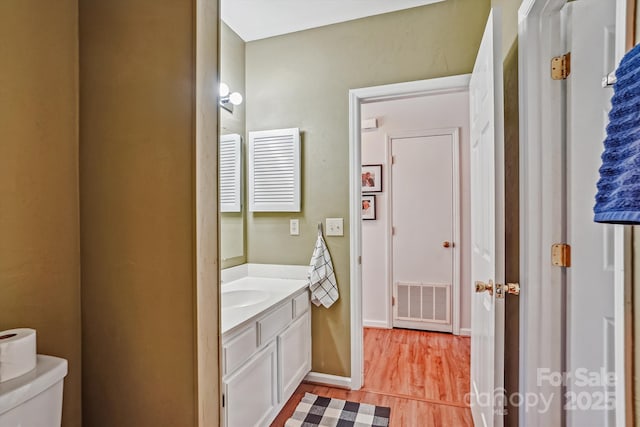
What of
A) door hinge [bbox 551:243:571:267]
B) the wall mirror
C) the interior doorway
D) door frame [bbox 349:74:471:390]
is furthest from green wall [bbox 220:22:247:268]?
door hinge [bbox 551:243:571:267]

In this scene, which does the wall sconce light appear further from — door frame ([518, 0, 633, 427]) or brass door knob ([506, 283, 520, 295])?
brass door knob ([506, 283, 520, 295])

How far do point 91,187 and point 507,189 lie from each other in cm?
179

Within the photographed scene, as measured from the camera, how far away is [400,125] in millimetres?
3371

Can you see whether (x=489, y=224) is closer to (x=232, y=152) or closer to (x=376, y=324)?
(x=232, y=152)

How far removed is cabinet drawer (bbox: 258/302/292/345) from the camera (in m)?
1.62

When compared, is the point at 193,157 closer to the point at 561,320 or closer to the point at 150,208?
the point at 150,208

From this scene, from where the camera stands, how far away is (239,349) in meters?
1.43

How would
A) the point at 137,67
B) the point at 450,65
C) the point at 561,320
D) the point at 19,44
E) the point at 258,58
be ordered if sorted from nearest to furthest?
the point at 19,44 → the point at 137,67 → the point at 561,320 → the point at 450,65 → the point at 258,58

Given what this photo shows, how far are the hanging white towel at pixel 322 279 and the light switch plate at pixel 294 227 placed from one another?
0.69 ft

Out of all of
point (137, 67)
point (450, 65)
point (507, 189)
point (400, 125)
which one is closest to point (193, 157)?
point (137, 67)

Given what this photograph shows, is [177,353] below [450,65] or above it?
below

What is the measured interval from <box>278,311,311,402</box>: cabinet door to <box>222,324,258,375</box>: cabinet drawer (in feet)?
1.04

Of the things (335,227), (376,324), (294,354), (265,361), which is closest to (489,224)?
(335,227)

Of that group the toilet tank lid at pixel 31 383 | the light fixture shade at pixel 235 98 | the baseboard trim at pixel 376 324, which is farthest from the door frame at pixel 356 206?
the toilet tank lid at pixel 31 383
